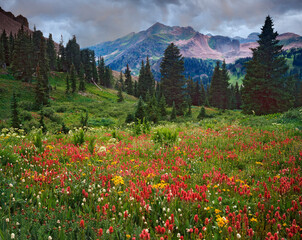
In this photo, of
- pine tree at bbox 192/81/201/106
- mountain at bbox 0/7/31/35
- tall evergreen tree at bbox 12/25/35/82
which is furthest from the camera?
mountain at bbox 0/7/31/35

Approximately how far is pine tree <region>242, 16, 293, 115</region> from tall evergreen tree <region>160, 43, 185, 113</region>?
14.7m

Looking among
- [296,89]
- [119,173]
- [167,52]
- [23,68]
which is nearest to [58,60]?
[23,68]

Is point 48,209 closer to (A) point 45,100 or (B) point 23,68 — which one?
(A) point 45,100

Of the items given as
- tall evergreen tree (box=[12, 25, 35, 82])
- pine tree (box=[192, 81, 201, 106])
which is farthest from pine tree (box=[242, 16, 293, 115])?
tall evergreen tree (box=[12, 25, 35, 82])

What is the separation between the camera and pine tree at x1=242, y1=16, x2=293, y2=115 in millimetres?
27984

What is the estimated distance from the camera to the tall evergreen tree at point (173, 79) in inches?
1635

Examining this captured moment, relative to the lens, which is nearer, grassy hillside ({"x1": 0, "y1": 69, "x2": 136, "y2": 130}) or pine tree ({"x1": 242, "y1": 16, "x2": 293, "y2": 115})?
grassy hillside ({"x1": 0, "y1": 69, "x2": 136, "y2": 130})

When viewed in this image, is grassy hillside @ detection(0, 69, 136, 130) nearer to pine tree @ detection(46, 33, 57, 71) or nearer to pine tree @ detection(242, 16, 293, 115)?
pine tree @ detection(242, 16, 293, 115)

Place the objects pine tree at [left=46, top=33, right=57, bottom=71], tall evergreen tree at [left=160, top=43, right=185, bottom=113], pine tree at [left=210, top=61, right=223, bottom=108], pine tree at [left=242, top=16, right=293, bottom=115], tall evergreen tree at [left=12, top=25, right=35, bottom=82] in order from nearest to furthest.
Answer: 1. pine tree at [left=242, top=16, right=293, bottom=115]
2. tall evergreen tree at [left=160, top=43, right=185, bottom=113]
3. tall evergreen tree at [left=12, top=25, right=35, bottom=82]
4. pine tree at [left=210, top=61, right=223, bottom=108]
5. pine tree at [left=46, top=33, right=57, bottom=71]

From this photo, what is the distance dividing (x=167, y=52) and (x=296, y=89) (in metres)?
66.6

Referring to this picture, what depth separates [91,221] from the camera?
2.48 meters

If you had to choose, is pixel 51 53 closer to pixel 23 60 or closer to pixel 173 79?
pixel 23 60

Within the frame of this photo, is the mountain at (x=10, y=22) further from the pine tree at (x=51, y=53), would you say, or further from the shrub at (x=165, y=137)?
the shrub at (x=165, y=137)

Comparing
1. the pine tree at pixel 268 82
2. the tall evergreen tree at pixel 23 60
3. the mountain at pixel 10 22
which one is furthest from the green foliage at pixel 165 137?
the mountain at pixel 10 22
